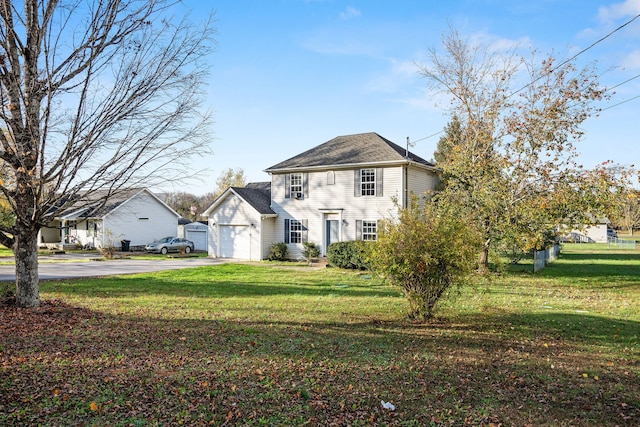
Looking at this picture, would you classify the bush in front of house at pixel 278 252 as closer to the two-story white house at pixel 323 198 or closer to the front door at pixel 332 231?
the two-story white house at pixel 323 198

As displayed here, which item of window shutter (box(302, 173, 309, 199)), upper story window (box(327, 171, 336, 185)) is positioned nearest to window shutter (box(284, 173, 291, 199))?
window shutter (box(302, 173, 309, 199))

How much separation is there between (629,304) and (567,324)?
4.24 metres

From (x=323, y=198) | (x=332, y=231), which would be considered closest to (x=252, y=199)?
(x=323, y=198)

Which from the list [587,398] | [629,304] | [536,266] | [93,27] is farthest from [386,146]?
[587,398]

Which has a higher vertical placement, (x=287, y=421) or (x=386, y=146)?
(x=386, y=146)

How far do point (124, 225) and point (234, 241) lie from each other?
39.6 ft

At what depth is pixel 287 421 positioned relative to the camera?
424cm

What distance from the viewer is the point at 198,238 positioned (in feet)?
122

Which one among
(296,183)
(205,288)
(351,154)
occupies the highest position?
(351,154)

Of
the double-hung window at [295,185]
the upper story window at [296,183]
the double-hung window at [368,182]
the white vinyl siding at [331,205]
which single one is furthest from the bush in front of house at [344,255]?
the upper story window at [296,183]

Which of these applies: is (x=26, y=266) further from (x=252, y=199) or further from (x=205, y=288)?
(x=252, y=199)

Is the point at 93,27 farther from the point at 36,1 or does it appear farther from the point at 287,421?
the point at 287,421

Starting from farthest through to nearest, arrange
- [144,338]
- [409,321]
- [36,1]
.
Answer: [409,321] → [36,1] → [144,338]

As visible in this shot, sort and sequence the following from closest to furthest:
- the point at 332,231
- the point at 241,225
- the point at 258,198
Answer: the point at 332,231 < the point at 241,225 < the point at 258,198
